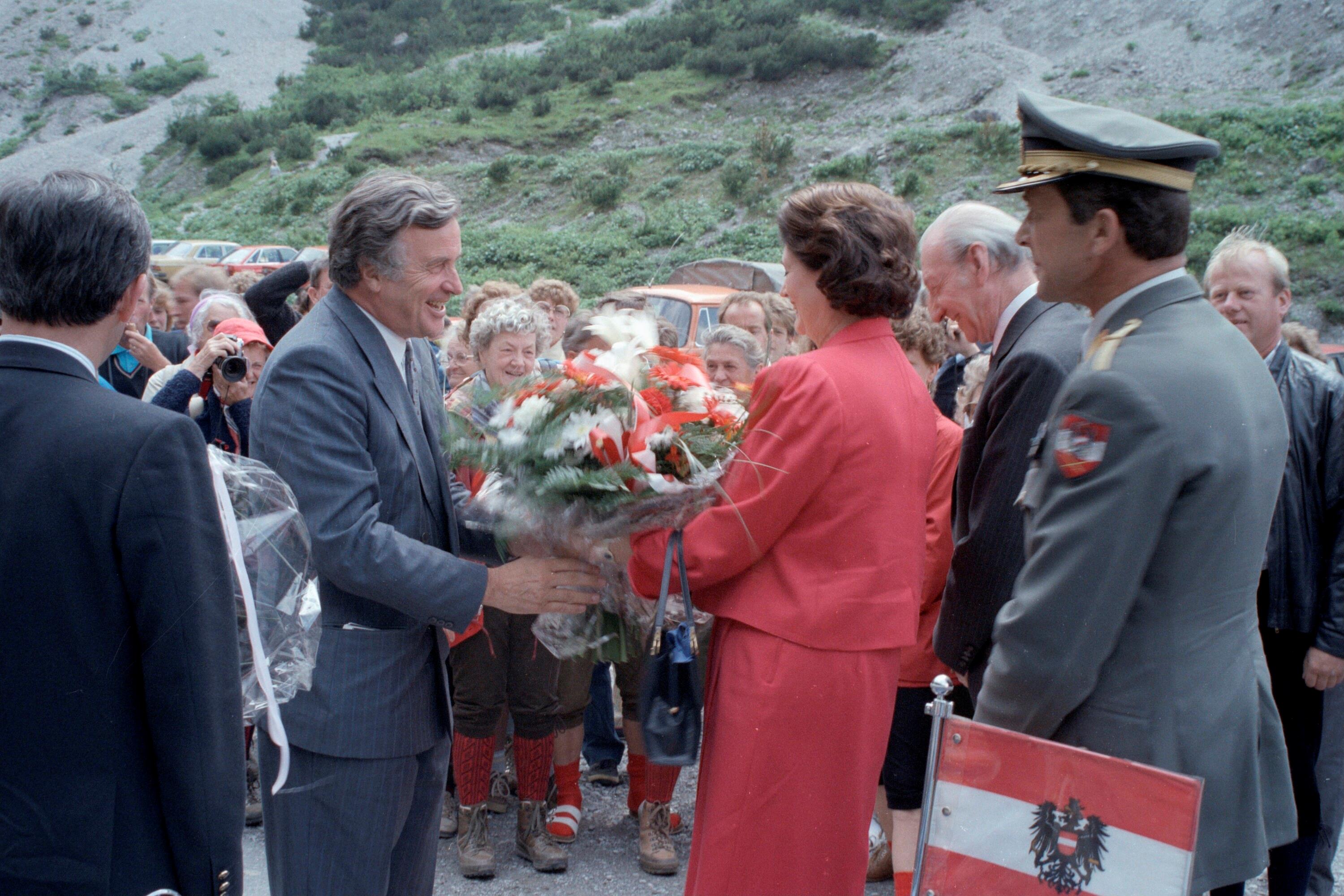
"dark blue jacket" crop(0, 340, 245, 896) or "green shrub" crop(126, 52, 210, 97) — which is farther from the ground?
"dark blue jacket" crop(0, 340, 245, 896)

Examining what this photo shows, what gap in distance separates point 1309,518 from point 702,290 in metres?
9.90

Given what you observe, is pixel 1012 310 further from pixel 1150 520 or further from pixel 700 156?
pixel 700 156

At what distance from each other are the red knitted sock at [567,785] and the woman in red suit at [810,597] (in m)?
1.96

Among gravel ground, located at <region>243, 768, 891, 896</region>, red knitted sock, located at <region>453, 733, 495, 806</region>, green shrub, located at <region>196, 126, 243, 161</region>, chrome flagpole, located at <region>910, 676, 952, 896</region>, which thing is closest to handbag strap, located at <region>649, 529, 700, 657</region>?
chrome flagpole, located at <region>910, 676, 952, 896</region>

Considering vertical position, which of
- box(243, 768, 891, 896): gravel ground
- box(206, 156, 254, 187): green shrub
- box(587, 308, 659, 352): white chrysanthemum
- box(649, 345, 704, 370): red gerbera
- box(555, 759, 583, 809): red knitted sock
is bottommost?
box(206, 156, 254, 187): green shrub

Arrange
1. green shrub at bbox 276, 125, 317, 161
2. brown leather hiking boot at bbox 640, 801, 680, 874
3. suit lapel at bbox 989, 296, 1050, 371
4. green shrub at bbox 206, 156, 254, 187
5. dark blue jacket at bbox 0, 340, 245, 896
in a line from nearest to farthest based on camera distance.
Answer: dark blue jacket at bbox 0, 340, 245, 896 → suit lapel at bbox 989, 296, 1050, 371 → brown leather hiking boot at bbox 640, 801, 680, 874 → green shrub at bbox 276, 125, 317, 161 → green shrub at bbox 206, 156, 254, 187

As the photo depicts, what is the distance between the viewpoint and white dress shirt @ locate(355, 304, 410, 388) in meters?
2.26

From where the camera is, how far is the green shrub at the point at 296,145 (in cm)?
4412

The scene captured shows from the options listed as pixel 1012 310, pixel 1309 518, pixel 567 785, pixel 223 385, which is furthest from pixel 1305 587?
pixel 223 385

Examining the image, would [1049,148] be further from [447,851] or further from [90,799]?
[447,851]

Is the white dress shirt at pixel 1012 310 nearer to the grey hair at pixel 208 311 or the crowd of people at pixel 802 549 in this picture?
the crowd of people at pixel 802 549

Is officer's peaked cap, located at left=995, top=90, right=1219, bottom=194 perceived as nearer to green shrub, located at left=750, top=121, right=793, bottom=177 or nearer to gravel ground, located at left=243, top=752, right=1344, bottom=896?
gravel ground, located at left=243, top=752, right=1344, bottom=896

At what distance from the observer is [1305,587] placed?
3184mm

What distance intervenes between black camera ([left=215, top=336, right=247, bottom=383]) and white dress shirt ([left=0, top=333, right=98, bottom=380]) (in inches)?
95.8
